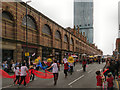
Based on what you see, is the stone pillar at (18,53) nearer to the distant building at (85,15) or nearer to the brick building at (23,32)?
the brick building at (23,32)

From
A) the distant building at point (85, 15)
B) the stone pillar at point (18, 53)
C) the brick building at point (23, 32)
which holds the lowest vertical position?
the stone pillar at point (18, 53)

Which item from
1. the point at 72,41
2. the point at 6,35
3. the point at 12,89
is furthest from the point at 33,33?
the point at 72,41

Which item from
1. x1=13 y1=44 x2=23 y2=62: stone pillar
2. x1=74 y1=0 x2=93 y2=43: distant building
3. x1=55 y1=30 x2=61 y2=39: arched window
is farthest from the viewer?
x1=74 y1=0 x2=93 y2=43: distant building

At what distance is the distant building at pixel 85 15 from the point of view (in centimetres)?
18425

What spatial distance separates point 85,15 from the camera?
189375 millimetres

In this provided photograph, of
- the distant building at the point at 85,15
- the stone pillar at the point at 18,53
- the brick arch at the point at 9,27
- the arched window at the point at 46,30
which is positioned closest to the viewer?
the brick arch at the point at 9,27

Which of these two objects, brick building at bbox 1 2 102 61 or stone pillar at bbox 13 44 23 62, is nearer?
brick building at bbox 1 2 102 61

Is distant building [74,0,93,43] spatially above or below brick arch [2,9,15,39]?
above

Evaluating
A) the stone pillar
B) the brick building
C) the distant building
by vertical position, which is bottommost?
the stone pillar

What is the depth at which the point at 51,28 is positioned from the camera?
36969 mm

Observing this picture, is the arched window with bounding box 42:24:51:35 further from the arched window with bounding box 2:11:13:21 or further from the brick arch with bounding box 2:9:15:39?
the arched window with bounding box 2:11:13:21

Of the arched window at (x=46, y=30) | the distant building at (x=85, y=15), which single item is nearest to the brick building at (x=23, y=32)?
the arched window at (x=46, y=30)

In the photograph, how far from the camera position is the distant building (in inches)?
7254

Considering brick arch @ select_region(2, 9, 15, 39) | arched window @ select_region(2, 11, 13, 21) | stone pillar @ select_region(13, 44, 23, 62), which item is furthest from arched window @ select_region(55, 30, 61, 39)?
arched window @ select_region(2, 11, 13, 21)
